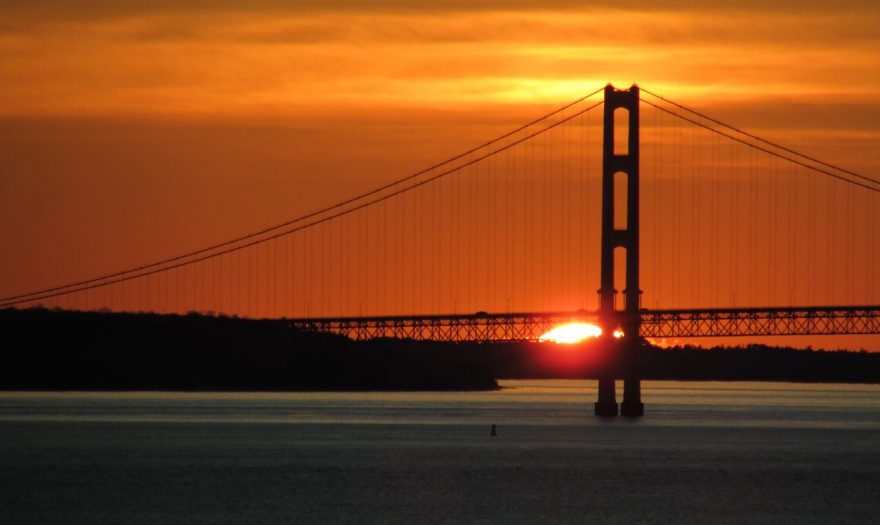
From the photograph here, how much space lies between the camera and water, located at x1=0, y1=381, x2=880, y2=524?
40812 millimetres

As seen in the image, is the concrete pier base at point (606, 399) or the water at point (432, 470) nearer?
the water at point (432, 470)

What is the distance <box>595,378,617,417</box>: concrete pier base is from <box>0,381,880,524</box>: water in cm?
109

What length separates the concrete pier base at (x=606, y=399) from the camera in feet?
243

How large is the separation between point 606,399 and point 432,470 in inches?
913

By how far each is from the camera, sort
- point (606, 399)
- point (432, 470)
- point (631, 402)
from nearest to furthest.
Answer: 1. point (432, 470)
2. point (631, 402)
3. point (606, 399)

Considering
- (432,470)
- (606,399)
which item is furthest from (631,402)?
(432,470)

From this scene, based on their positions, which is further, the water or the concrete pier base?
the concrete pier base

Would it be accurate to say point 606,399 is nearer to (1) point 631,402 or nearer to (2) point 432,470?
(1) point 631,402

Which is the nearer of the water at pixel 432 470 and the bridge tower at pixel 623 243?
the water at pixel 432 470

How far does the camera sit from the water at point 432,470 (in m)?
40.8

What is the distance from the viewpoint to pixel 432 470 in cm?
5341

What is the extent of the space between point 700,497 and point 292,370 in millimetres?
109456

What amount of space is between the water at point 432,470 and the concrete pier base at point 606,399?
1091 millimetres

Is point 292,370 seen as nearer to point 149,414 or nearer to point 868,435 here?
point 149,414
